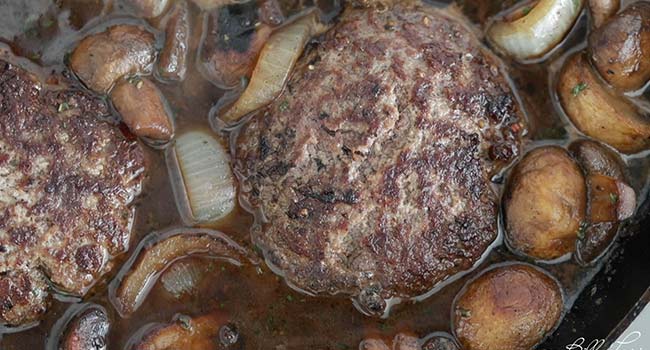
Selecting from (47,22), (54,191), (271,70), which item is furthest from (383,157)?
(47,22)

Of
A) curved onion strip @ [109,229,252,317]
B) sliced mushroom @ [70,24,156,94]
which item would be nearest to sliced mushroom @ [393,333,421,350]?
curved onion strip @ [109,229,252,317]

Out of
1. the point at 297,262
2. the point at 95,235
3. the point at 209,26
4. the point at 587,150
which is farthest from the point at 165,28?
the point at 587,150

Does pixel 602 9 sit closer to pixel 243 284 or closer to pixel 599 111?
pixel 599 111

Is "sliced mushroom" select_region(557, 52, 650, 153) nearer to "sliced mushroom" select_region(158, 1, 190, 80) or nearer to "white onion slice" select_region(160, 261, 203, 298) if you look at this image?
"sliced mushroom" select_region(158, 1, 190, 80)

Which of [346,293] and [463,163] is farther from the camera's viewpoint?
[346,293]

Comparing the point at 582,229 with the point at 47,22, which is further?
the point at 47,22

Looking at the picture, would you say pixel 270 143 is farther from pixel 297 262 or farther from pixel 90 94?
pixel 90 94
